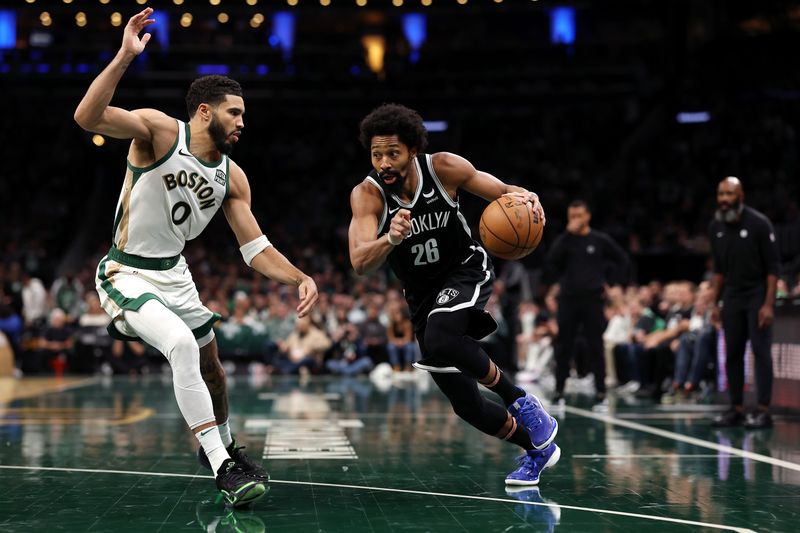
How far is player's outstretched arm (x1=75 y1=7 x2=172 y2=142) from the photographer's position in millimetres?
4621

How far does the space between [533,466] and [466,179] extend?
163 centimetres

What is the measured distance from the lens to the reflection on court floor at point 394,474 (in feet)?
14.7

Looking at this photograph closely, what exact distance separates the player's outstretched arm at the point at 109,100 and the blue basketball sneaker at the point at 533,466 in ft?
8.85

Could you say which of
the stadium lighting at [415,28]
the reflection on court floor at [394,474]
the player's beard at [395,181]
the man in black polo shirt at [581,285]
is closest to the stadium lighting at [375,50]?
the stadium lighting at [415,28]

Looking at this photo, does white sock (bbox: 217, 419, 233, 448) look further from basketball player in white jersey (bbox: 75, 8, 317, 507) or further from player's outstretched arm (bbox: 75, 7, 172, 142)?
player's outstretched arm (bbox: 75, 7, 172, 142)

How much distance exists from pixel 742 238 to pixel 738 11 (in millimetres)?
25002

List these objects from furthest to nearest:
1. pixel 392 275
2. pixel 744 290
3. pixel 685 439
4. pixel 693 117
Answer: pixel 693 117 → pixel 392 275 → pixel 744 290 → pixel 685 439

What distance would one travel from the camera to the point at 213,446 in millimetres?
4922

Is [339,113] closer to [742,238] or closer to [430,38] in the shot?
[430,38]

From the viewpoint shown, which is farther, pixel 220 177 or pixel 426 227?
pixel 426 227

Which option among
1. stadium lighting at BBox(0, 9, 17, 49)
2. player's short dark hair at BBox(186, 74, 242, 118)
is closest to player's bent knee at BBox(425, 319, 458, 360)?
player's short dark hair at BBox(186, 74, 242, 118)

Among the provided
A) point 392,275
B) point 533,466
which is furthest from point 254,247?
point 392,275

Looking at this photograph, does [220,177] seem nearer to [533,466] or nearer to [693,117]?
[533,466]

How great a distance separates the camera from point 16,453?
6.88 meters
